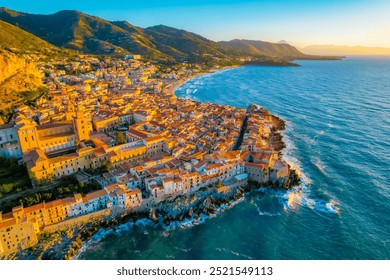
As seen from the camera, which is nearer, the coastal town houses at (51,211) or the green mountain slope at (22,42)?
the coastal town houses at (51,211)

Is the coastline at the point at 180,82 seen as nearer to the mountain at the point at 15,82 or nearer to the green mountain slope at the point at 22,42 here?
the mountain at the point at 15,82

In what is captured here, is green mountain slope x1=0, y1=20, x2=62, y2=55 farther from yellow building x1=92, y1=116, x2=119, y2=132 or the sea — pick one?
the sea

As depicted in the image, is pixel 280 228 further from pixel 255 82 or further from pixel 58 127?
pixel 255 82

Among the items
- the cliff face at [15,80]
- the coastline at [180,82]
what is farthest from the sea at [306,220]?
the coastline at [180,82]

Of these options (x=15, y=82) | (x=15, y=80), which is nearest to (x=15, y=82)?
(x=15, y=82)

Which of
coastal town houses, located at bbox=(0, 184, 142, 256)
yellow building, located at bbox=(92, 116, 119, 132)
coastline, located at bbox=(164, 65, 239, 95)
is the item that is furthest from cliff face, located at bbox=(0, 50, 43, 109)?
coastline, located at bbox=(164, 65, 239, 95)

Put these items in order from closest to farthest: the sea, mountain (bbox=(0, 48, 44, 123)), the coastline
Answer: the sea
mountain (bbox=(0, 48, 44, 123))
the coastline
